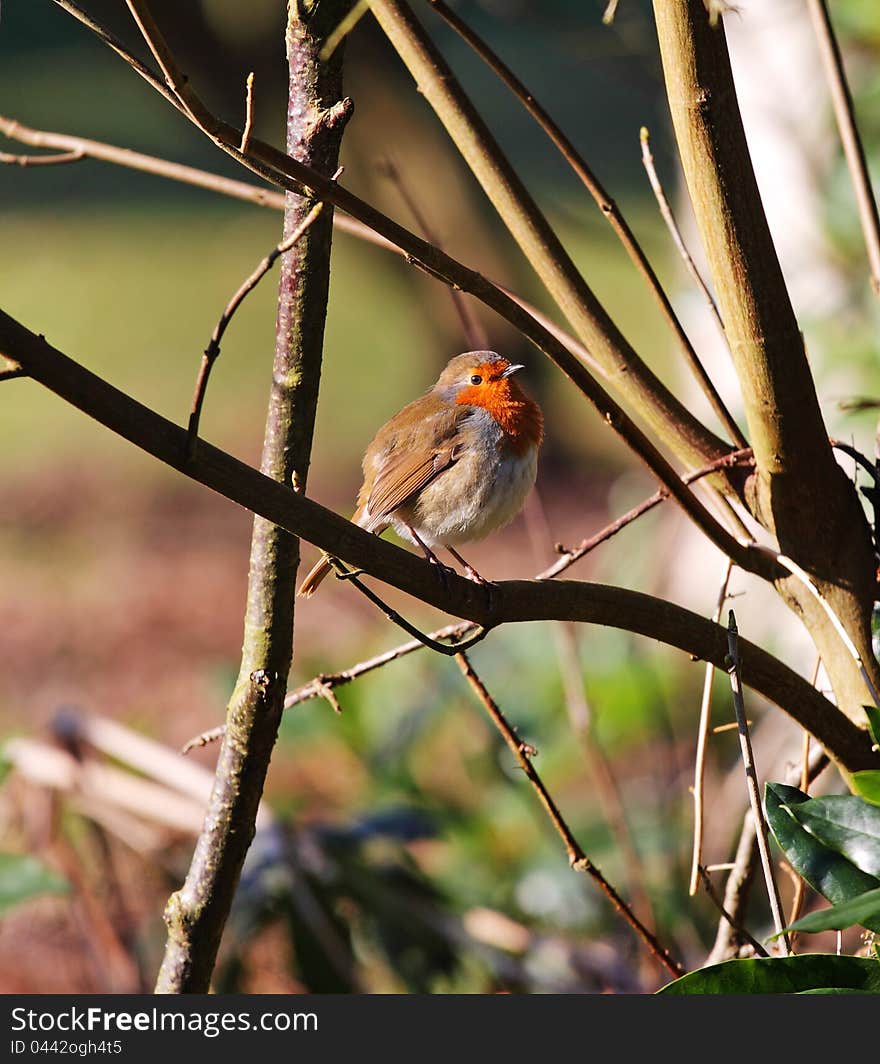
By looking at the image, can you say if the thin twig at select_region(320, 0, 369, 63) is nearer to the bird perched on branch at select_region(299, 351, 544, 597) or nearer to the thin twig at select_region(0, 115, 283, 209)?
the thin twig at select_region(0, 115, 283, 209)

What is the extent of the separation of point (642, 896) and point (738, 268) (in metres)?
1.11

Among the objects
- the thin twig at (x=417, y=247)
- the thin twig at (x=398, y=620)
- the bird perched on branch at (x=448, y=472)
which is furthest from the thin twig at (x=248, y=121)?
the bird perched on branch at (x=448, y=472)

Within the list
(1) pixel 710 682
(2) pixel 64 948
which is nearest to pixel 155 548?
(2) pixel 64 948

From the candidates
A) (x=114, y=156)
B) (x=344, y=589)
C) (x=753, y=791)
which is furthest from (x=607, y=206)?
(x=344, y=589)

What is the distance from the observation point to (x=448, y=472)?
1897 mm

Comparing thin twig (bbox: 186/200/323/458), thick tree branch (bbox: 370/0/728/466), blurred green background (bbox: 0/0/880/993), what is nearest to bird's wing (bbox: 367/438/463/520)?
blurred green background (bbox: 0/0/880/993)

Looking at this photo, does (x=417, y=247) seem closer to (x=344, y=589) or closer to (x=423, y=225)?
(x=423, y=225)

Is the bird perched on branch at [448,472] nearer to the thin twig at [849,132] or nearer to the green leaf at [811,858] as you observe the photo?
the thin twig at [849,132]

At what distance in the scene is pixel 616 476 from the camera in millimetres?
7266

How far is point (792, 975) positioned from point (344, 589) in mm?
4151

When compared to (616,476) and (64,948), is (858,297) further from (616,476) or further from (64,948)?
(616,476)

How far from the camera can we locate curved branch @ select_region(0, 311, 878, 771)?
0.80 metres

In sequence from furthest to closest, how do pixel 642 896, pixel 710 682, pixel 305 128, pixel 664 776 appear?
pixel 664 776 < pixel 642 896 < pixel 710 682 < pixel 305 128

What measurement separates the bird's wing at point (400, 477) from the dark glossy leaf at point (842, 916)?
3.77ft
